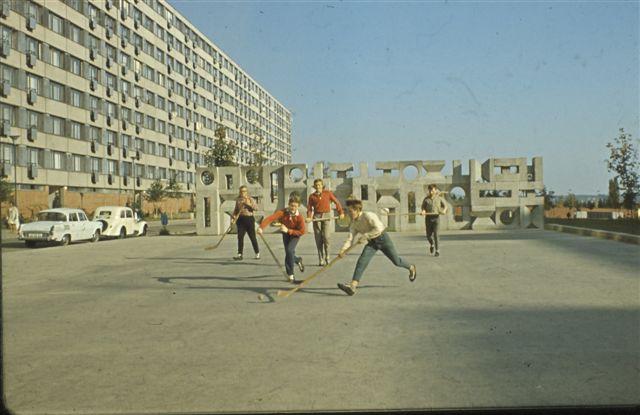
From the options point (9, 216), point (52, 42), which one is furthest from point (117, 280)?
point (52, 42)

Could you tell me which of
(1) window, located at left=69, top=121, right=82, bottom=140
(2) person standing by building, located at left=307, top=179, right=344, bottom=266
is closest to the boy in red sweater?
(2) person standing by building, located at left=307, top=179, right=344, bottom=266

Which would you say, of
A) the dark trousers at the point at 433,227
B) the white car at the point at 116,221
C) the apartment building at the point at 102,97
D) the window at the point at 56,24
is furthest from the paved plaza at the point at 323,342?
the window at the point at 56,24

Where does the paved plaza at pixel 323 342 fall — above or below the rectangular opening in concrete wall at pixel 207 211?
below

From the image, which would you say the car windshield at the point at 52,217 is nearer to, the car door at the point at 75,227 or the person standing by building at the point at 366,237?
the car door at the point at 75,227

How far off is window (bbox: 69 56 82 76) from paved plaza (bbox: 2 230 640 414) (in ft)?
133

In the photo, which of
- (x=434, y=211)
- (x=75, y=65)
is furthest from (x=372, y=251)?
(x=75, y=65)

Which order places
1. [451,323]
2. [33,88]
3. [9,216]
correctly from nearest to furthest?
[451,323], [9,216], [33,88]

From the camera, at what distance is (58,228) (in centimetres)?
2102

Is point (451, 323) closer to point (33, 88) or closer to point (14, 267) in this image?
point (14, 267)

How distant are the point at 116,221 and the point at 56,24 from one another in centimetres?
2537

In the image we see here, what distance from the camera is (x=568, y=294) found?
24.5ft

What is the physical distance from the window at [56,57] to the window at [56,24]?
161cm

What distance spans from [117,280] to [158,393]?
6767mm

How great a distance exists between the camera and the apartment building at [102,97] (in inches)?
1499
